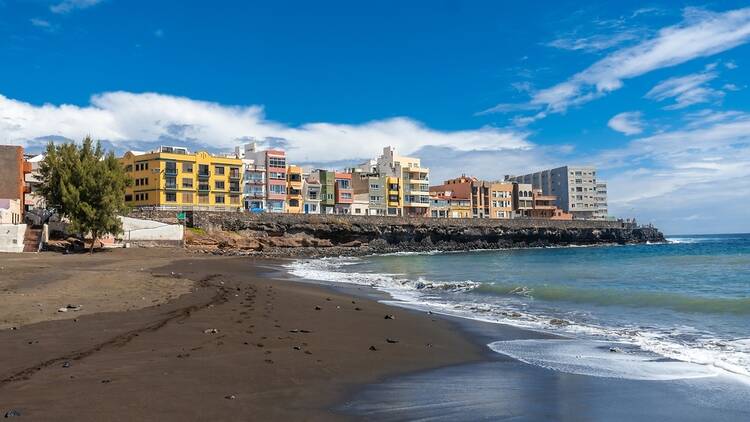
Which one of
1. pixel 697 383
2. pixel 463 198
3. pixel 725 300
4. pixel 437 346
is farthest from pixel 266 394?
pixel 463 198

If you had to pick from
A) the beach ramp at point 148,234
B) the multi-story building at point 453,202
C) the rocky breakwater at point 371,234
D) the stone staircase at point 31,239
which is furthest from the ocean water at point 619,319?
the multi-story building at point 453,202

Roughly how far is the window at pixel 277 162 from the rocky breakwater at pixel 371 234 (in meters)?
15.0

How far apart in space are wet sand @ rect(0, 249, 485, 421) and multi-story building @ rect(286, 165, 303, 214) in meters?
83.0

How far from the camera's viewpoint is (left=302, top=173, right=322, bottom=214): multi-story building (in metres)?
105

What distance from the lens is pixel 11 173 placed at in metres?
58.3

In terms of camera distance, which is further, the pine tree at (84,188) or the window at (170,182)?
the window at (170,182)

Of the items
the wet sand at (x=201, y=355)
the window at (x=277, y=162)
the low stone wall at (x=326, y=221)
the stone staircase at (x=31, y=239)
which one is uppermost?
the window at (x=277, y=162)

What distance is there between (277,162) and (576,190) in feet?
321

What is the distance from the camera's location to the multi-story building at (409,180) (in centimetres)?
12075

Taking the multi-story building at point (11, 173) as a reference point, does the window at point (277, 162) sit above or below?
above

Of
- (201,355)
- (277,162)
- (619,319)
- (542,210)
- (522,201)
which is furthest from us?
(542,210)

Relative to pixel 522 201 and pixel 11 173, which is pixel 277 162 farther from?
pixel 522 201

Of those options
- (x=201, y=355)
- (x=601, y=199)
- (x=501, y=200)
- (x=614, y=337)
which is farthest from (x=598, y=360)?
(x=601, y=199)

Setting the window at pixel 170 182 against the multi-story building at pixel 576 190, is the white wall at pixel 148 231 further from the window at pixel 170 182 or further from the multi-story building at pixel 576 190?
the multi-story building at pixel 576 190
